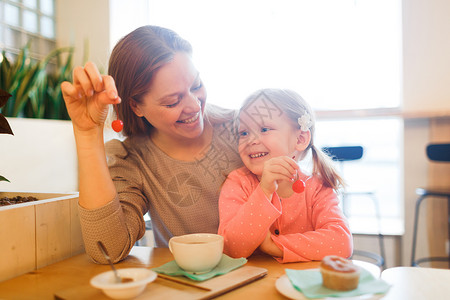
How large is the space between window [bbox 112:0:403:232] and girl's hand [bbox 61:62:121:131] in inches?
88.0

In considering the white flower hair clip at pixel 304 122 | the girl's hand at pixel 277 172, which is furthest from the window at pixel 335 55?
the girl's hand at pixel 277 172

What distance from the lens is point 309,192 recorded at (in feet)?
3.58

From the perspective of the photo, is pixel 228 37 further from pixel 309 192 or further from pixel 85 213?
pixel 85 213

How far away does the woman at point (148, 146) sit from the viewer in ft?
2.87

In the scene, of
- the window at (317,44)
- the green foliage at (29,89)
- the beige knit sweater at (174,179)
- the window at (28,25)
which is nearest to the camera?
the beige knit sweater at (174,179)

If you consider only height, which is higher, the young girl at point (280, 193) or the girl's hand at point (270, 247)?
the young girl at point (280, 193)

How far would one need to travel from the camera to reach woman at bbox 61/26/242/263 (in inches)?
34.4

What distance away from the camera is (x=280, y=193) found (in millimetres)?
1110

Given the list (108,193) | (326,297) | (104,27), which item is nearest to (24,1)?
(104,27)

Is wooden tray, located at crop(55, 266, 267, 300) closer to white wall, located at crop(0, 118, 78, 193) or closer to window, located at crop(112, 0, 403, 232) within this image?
white wall, located at crop(0, 118, 78, 193)

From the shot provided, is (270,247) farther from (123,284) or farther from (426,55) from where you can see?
(426,55)

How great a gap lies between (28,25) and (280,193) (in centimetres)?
284

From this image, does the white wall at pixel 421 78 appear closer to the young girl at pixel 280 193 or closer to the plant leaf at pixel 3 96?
the young girl at pixel 280 193

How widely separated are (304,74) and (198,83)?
7.24ft
